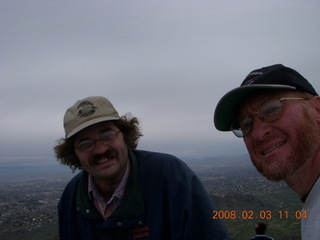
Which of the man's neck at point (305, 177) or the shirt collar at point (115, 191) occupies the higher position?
the man's neck at point (305, 177)

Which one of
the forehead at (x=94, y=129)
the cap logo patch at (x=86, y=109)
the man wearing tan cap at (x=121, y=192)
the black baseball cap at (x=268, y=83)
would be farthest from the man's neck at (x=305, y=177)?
the cap logo patch at (x=86, y=109)

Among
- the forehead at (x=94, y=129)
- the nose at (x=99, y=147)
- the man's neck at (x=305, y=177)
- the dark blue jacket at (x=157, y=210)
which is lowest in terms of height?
the dark blue jacket at (x=157, y=210)

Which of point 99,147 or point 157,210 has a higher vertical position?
point 99,147

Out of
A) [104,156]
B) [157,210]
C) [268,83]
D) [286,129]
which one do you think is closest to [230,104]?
[268,83]

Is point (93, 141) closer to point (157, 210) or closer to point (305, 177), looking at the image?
point (157, 210)

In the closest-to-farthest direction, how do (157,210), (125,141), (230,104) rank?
(230,104), (157,210), (125,141)

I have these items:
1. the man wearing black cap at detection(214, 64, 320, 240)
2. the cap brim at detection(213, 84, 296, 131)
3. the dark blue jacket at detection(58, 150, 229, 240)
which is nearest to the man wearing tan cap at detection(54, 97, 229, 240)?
the dark blue jacket at detection(58, 150, 229, 240)

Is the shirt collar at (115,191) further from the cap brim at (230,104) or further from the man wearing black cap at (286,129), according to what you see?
the man wearing black cap at (286,129)

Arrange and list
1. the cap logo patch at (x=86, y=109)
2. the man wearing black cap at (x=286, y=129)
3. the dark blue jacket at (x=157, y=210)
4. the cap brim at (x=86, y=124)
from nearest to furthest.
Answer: the man wearing black cap at (x=286, y=129), the dark blue jacket at (x=157, y=210), the cap brim at (x=86, y=124), the cap logo patch at (x=86, y=109)

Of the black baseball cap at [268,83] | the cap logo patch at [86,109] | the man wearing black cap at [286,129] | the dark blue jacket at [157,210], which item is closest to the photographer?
the man wearing black cap at [286,129]
